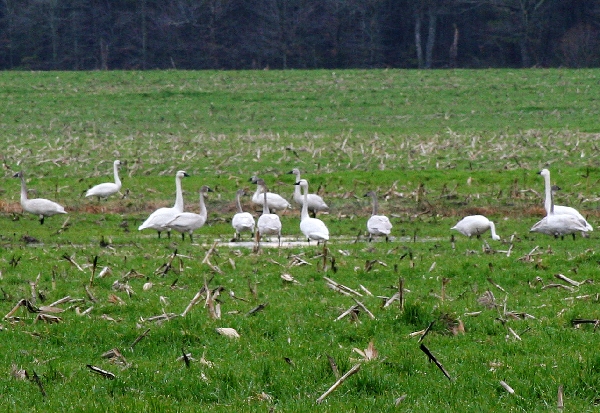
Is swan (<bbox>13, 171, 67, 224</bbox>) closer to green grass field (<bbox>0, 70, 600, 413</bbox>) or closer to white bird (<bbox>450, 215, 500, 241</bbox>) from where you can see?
green grass field (<bbox>0, 70, 600, 413</bbox>)

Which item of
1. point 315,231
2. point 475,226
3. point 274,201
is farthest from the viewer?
point 274,201

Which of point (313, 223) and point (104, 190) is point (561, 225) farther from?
point (104, 190)

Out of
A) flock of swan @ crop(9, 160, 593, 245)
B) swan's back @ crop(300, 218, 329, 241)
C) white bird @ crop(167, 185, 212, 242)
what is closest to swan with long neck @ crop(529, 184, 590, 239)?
flock of swan @ crop(9, 160, 593, 245)

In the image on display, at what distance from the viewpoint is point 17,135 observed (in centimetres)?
3619

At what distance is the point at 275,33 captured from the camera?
7131cm

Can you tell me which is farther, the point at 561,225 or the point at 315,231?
the point at 315,231

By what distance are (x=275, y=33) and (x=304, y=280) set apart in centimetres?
5997

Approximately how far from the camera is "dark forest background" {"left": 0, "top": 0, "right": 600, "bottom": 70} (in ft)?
232

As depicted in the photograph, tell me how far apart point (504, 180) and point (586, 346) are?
16346 mm

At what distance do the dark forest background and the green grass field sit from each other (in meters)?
34.0

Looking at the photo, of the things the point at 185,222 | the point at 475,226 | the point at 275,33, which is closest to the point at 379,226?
the point at 475,226

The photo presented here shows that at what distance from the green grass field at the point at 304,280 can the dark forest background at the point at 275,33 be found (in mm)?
34040

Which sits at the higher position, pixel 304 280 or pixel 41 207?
pixel 41 207

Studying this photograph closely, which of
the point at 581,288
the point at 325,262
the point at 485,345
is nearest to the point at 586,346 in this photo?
the point at 485,345
